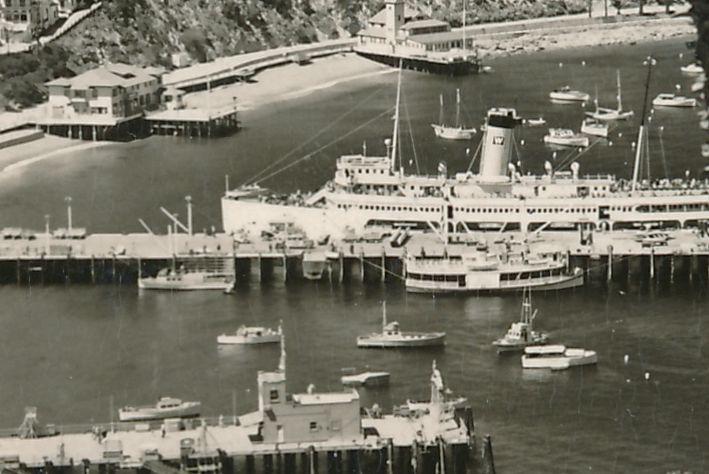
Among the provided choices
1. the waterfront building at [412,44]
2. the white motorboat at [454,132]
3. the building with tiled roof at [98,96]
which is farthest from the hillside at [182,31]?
the white motorboat at [454,132]

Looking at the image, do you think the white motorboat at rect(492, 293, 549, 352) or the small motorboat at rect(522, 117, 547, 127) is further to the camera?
the small motorboat at rect(522, 117, 547, 127)

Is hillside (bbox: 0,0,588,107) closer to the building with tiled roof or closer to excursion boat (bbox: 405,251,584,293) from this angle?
the building with tiled roof

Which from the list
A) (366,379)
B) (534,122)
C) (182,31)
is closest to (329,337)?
(366,379)

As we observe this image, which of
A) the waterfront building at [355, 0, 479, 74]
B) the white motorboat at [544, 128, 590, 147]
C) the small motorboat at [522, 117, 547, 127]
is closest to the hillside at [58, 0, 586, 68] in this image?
the waterfront building at [355, 0, 479, 74]

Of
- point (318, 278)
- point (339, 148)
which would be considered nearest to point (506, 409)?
point (318, 278)

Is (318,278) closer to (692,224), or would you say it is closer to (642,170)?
(692,224)

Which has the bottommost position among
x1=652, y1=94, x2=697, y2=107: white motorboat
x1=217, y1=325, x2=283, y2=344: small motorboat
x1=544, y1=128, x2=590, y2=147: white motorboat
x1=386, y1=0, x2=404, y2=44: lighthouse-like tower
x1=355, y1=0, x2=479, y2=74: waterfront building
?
x1=217, y1=325, x2=283, y2=344: small motorboat

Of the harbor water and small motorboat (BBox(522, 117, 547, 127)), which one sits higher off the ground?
small motorboat (BBox(522, 117, 547, 127))
